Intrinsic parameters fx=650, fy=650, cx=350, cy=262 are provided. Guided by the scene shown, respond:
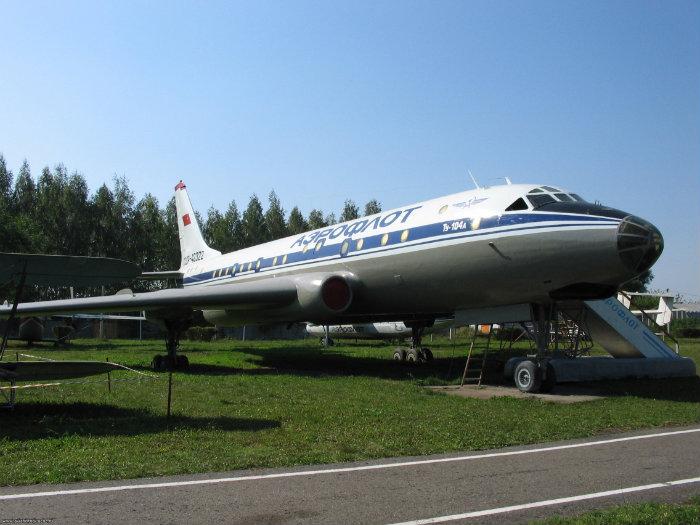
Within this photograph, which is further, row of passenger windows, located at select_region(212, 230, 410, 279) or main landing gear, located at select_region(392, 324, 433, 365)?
main landing gear, located at select_region(392, 324, 433, 365)

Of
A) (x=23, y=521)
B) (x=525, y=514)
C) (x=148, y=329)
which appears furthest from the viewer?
(x=148, y=329)

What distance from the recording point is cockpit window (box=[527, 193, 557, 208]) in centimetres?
1118

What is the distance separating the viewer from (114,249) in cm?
5331

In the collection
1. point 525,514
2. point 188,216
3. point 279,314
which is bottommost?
point 525,514

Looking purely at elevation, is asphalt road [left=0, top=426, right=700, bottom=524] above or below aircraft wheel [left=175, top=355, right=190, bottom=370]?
below

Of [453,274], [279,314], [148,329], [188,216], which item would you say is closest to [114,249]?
[148,329]

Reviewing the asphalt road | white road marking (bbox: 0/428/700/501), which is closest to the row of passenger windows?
white road marking (bbox: 0/428/700/501)

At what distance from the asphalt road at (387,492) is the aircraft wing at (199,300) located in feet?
29.9

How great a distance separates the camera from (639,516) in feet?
14.1

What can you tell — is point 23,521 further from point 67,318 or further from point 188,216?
point 67,318

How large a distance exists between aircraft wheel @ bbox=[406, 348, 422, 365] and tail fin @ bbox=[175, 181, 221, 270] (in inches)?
371

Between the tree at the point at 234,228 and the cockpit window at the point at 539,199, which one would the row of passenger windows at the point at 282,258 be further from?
the tree at the point at 234,228

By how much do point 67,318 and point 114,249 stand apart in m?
12.9

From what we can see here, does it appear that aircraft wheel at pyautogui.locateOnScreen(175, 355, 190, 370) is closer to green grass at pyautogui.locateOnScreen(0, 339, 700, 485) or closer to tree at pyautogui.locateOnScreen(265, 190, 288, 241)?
green grass at pyautogui.locateOnScreen(0, 339, 700, 485)
